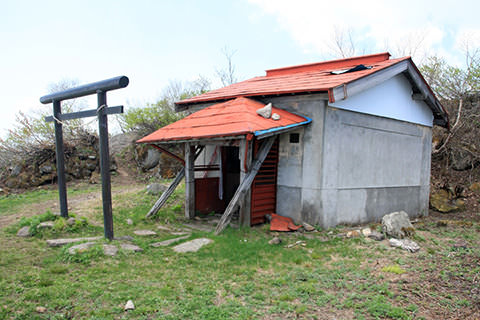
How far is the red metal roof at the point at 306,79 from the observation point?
25.3ft

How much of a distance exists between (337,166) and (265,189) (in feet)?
5.88

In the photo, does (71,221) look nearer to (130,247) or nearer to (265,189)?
(130,247)

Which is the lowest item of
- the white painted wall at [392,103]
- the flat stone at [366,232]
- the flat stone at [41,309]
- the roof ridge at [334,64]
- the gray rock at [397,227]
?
the flat stone at [366,232]

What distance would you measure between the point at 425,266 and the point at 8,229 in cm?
818

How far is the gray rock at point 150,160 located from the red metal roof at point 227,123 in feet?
31.7

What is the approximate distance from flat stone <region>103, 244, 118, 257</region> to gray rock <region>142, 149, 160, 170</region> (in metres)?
12.4

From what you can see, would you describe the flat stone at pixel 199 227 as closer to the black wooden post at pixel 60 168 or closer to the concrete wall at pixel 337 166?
the concrete wall at pixel 337 166

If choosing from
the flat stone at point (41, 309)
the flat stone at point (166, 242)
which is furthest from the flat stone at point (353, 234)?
A: the flat stone at point (41, 309)

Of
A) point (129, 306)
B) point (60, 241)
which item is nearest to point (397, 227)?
point (129, 306)

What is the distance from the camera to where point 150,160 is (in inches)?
707

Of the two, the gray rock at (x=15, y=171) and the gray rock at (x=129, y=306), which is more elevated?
the gray rock at (x=15, y=171)

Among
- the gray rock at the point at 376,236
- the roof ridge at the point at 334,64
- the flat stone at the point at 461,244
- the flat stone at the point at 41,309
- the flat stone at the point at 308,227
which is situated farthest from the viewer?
the roof ridge at the point at 334,64

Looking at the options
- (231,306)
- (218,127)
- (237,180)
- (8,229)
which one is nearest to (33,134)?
(8,229)

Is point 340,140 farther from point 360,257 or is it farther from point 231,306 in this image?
point 231,306
